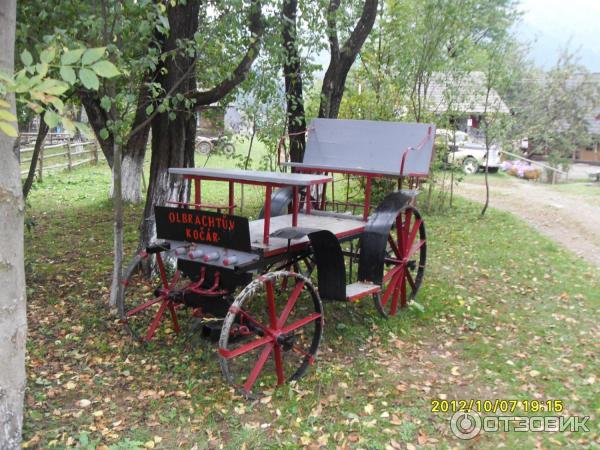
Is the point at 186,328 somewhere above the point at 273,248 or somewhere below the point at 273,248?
below

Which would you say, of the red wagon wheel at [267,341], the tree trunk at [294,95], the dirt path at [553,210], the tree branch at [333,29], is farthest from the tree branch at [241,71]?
the dirt path at [553,210]

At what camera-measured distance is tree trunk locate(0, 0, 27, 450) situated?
107 inches

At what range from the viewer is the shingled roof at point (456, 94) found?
38.8 ft

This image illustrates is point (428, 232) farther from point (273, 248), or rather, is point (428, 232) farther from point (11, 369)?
point (11, 369)

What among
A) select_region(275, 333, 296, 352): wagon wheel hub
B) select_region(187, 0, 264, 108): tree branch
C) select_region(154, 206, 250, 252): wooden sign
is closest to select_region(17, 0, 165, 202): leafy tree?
select_region(187, 0, 264, 108): tree branch

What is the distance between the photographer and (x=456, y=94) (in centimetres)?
1180

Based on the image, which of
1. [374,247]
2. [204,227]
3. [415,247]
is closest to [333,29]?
[415,247]

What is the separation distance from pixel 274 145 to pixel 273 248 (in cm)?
540

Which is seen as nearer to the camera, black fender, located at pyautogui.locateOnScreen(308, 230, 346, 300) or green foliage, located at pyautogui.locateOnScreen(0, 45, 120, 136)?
green foliage, located at pyautogui.locateOnScreen(0, 45, 120, 136)

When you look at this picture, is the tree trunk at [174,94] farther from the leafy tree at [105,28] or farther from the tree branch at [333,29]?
the tree branch at [333,29]

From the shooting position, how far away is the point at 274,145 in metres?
9.39

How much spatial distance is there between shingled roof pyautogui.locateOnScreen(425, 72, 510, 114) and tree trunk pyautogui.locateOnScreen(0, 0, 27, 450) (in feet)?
33.6

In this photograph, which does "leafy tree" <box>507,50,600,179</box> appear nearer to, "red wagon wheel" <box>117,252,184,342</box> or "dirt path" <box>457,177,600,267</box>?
"dirt path" <box>457,177,600,267</box>

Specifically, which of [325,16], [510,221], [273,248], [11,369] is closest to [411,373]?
[273,248]
